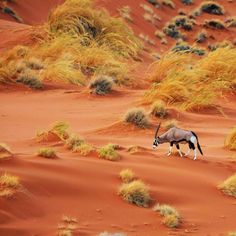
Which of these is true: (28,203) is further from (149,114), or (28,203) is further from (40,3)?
(40,3)

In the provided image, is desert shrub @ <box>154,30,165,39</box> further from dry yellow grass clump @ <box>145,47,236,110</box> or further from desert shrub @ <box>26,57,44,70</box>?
desert shrub @ <box>26,57,44,70</box>

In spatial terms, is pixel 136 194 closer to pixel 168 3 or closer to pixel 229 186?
pixel 229 186

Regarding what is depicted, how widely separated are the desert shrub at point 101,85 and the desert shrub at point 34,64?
9.83ft

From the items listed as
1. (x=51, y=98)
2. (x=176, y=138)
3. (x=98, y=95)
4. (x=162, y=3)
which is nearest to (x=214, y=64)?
(x=98, y=95)

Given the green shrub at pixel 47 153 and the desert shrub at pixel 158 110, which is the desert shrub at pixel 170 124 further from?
the green shrub at pixel 47 153

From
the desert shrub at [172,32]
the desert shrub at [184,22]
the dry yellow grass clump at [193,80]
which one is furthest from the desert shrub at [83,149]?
the desert shrub at [184,22]

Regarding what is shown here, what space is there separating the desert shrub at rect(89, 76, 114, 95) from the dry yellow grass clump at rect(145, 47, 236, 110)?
4.48ft

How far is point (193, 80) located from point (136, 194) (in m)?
10.3

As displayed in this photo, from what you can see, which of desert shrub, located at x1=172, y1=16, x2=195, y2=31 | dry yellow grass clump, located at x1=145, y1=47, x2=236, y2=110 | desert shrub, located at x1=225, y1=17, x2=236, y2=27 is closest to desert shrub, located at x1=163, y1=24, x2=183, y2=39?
desert shrub, located at x1=172, y1=16, x2=195, y2=31

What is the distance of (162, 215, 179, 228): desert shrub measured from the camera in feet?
26.3

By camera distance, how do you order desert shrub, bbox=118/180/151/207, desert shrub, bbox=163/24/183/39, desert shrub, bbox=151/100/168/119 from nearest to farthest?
desert shrub, bbox=118/180/151/207 < desert shrub, bbox=151/100/168/119 < desert shrub, bbox=163/24/183/39

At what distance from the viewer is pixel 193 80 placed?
18.7 meters

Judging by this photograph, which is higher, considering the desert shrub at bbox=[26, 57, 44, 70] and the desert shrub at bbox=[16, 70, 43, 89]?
the desert shrub at bbox=[26, 57, 44, 70]

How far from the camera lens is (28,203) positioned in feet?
25.8
